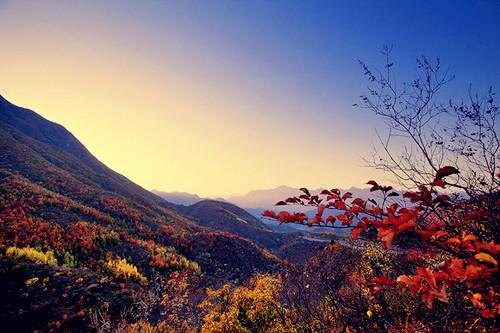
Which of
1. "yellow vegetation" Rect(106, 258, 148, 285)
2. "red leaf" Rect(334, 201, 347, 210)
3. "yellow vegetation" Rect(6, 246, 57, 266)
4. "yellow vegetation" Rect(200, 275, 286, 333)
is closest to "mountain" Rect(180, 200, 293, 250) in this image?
"yellow vegetation" Rect(106, 258, 148, 285)

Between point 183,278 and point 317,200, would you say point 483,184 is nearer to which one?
point 317,200

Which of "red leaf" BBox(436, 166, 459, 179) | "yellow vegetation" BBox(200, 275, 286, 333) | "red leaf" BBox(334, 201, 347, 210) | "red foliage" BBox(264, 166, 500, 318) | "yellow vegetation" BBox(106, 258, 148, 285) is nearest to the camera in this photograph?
"red foliage" BBox(264, 166, 500, 318)

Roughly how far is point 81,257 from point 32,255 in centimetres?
230

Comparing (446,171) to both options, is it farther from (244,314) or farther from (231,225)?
(231,225)

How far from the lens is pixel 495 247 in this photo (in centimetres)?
159

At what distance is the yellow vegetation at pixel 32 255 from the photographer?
408 inches

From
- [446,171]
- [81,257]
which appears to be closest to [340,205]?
[446,171]

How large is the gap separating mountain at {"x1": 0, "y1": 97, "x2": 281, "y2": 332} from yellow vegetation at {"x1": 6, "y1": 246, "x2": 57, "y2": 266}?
0.04 metres

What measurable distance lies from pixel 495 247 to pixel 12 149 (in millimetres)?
44143

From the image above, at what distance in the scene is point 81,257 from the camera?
12.8 m

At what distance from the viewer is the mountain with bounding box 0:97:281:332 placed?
27.9ft

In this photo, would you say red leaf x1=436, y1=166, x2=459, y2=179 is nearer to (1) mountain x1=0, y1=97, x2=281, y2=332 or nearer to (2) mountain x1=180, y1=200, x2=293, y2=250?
(1) mountain x1=0, y1=97, x2=281, y2=332

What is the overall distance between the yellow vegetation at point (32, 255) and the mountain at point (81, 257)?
0.04m

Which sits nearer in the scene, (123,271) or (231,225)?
(123,271)
